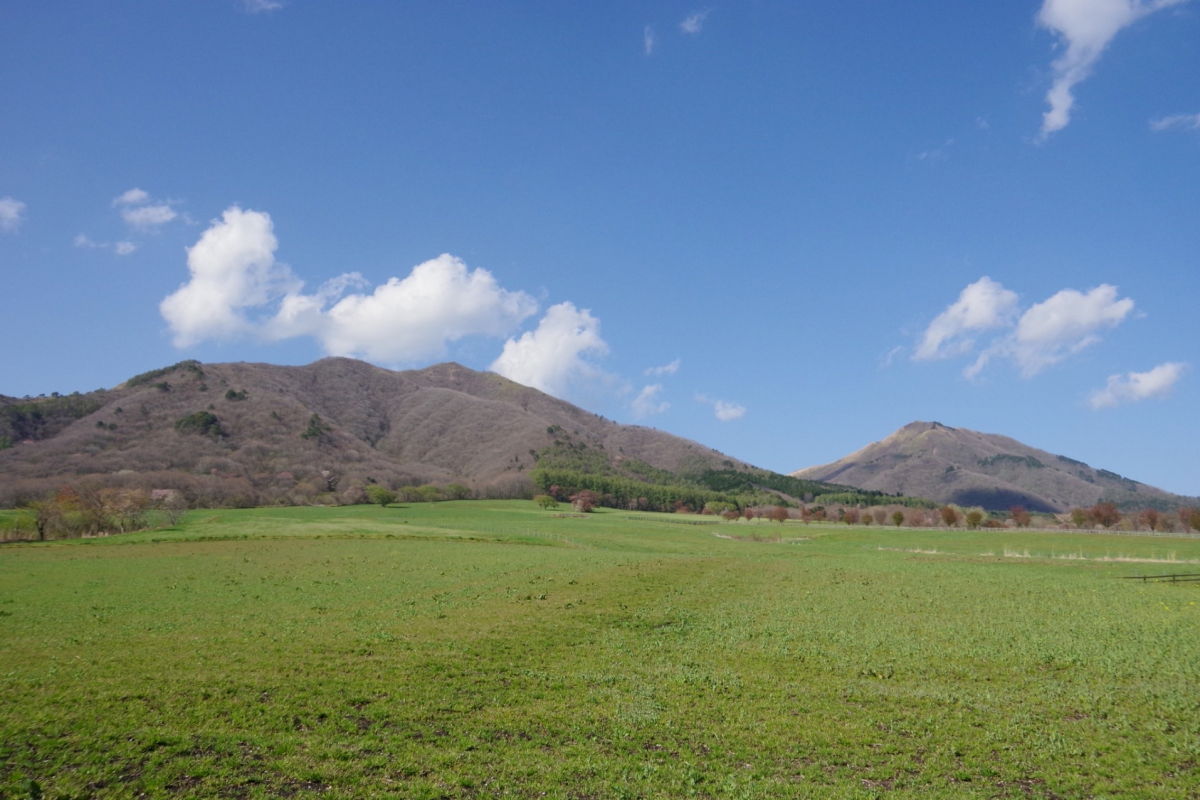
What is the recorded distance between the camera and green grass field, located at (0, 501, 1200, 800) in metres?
12.3

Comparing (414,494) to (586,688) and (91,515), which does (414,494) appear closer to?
(91,515)

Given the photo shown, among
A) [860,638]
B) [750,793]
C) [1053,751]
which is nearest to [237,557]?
[860,638]

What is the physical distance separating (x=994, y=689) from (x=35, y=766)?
23.0 metres

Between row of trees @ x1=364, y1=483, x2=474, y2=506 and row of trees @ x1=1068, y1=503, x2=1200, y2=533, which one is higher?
row of trees @ x1=1068, y1=503, x2=1200, y2=533

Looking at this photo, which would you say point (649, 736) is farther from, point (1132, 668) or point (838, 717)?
point (1132, 668)

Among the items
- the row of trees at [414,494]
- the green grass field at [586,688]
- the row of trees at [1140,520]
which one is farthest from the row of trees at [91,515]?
the row of trees at [1140,520]

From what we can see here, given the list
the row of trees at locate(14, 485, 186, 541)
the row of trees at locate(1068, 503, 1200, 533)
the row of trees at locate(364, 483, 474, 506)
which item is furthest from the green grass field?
the row of trees at locate(364, 483, 474, 506)

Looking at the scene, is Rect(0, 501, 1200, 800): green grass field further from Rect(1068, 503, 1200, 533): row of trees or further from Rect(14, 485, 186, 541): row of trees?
Rect(1068, 503, 1200, 533): row of trees

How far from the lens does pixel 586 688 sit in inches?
708

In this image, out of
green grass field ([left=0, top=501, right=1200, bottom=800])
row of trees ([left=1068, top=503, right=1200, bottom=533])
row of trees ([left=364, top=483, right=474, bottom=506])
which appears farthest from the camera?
row of trees ([left=364, top=483, right=474, bottom=506])

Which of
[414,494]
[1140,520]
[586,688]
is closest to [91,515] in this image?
[586,688]

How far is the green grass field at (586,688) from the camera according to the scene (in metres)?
12.3

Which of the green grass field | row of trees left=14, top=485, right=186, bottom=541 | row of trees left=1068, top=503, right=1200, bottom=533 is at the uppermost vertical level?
row of trees left=1068, top=503, right=1200, bottom=533

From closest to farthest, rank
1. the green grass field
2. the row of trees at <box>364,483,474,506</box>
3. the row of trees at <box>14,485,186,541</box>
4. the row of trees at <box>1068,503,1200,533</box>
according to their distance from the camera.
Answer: the green grass field, the row of trees at <box>14,485,186,541</box>, the row of trees at <box>1068,503,1200,533</box>, the row of trees at <box>364,483,474,506</box>
